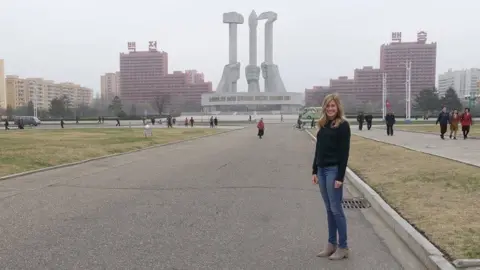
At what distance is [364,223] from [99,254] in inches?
151

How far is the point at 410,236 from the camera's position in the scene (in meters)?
4.98

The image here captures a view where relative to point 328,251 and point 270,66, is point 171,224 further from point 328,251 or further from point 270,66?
point 270,66

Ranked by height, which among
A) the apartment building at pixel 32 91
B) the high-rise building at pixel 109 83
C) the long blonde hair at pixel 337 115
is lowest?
the long blonde hair at pixel 337 115

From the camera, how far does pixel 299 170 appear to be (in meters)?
11.9

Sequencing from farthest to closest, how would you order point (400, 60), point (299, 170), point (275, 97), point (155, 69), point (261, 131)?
1. point (155, 69)
2. point (275, 97)
3. point (400, 60)
4. point (261, 131)
5. point (299, 170)

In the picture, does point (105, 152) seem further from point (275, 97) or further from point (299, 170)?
point (275, 97)

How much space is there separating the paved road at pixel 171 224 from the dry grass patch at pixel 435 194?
2.29 feet

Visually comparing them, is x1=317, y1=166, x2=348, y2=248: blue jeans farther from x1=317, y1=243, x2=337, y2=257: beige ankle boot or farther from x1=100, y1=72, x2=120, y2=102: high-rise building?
x1=100, y1=72, x2=120, y2=102: high-rise building

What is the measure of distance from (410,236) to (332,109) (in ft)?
6.33

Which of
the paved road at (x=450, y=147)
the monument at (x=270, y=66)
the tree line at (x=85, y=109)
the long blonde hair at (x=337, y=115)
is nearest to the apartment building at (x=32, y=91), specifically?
the tree line at (x=85, y=109)

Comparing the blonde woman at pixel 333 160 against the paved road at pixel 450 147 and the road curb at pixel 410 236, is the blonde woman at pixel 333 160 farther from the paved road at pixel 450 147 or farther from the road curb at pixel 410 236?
the paved road at pixel 450 147

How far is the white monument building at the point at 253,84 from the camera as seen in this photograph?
113 meters

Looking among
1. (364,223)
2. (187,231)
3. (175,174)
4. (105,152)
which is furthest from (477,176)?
(105,152)

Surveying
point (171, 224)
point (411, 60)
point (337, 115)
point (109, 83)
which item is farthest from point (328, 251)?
point (109, 83)
